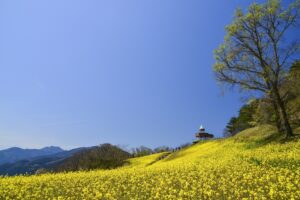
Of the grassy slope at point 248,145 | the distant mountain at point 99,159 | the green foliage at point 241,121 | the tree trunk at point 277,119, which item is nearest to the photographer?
the grassy slope at point 248,145

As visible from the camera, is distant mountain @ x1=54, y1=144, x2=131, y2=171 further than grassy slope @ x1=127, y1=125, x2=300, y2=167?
Yes

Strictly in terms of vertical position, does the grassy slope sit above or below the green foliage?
below

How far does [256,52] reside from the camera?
33.4 metres

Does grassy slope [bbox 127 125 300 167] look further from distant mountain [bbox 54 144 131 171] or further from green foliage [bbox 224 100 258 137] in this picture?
green foliage [bbox 224 100 258 137]

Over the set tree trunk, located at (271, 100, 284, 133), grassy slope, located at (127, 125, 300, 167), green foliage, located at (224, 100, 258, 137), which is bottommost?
grassy slope, located at (127, 125, 300, 167)

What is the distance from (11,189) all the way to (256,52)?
27336mm

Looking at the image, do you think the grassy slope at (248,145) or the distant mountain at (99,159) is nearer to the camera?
the grassy slope at (248,145)

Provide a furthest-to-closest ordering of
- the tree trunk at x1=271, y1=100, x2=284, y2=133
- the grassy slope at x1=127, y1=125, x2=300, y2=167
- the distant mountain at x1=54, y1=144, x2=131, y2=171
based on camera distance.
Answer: the distant mountain at x1=54, y1=144, x2=131, y2=171, the tree trunk at x1=271, y1=100, x2=284, y2=133, the grassy slope at x1=127, y1=125, x2=300, y2=167

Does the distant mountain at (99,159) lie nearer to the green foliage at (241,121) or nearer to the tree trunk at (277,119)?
the green foliage at (241,121)

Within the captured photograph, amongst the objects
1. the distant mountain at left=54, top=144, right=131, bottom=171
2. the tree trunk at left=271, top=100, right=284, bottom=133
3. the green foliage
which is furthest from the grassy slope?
the green foliage

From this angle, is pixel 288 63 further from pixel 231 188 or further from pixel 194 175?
pixel 231 188

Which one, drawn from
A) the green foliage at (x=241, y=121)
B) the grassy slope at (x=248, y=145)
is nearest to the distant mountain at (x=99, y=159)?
the grassy slope at (x=248, y=145)

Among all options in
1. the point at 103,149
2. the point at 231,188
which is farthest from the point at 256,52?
the point at 103,149

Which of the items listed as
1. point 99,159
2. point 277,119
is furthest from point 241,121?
point 277,119
